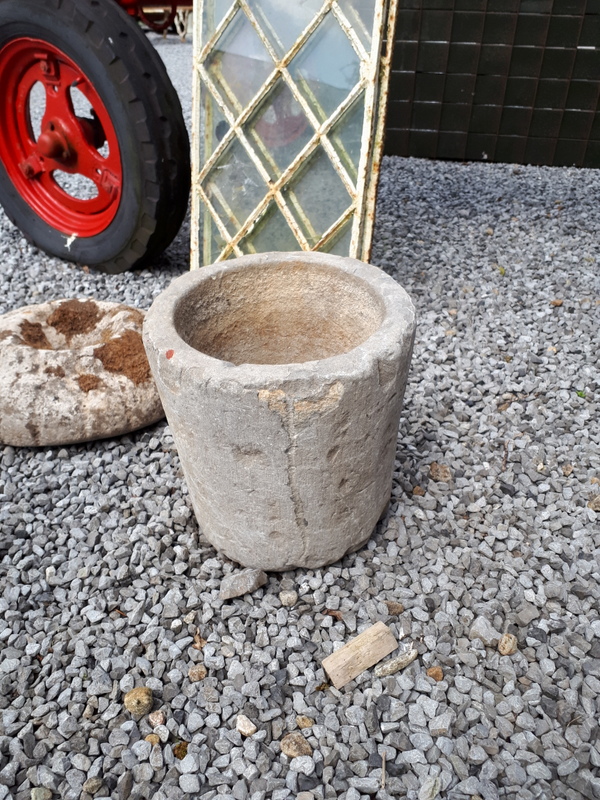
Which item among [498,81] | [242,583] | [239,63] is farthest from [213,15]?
[498,81]

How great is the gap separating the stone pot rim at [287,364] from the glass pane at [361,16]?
1.14 metres

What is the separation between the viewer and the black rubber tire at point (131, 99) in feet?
9.15

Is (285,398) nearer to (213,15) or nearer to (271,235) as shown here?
(271,235)

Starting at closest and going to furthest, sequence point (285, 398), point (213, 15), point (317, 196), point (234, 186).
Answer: point (285, 398) → point (213, 15) → point (317, 196) → point (234, 186)

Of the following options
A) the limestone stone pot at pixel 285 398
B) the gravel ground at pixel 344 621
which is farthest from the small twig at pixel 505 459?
the limestone stone pot at pixel 285 398

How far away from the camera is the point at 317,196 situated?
2.83 meters

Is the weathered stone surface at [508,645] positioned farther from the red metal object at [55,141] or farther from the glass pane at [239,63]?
the red metal object at [55,141]

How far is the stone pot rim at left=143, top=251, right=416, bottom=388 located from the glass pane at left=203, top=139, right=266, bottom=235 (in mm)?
1118

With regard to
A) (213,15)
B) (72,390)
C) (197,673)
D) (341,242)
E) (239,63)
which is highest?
(213,15)

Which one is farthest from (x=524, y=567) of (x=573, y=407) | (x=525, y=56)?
(x=525, y=56)

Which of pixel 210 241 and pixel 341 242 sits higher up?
pixel 341 242

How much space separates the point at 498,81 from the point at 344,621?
445 centimetres

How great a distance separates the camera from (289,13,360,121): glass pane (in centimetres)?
254

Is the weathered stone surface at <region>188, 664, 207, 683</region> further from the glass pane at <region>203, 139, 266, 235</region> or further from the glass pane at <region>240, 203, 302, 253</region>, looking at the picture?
the glass pane at <region>203, 139, 266, 235</region>
